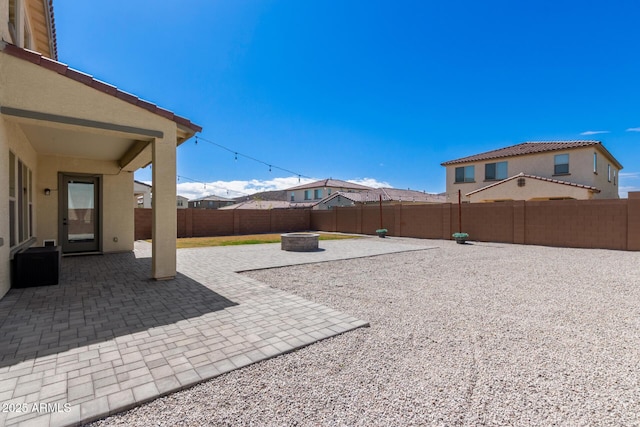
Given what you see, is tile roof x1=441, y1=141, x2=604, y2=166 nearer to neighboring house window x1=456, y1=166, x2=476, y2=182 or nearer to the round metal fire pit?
neighboring house window x1=456, y1=166, x2=476, y2=182

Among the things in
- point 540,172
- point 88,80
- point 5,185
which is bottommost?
point 5,185

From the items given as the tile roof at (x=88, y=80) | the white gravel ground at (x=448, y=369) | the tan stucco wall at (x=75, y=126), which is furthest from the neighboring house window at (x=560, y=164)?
the tan stucco wall at (x=75, y=126)

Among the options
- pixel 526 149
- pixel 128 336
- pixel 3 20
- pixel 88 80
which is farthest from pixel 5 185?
pixel 526 149

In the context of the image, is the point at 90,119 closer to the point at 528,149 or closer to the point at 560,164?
the point at 560,164

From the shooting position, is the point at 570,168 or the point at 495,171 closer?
the point at 570,168

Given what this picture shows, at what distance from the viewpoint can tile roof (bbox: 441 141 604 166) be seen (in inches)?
738

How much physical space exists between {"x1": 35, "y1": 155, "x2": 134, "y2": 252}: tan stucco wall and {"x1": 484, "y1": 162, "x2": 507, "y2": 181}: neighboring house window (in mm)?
22745

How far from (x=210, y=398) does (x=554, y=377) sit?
2885 mm

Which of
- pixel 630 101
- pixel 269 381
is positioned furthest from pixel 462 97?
pixel 269 381

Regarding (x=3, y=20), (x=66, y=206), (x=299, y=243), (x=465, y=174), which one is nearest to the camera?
(x=3, y=20)

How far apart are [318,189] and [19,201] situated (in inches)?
1532

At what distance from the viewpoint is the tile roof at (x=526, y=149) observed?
18.7 m

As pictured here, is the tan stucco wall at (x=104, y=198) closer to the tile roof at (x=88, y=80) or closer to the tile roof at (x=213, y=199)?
the tile roof at (x=88, y=80)

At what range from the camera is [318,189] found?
4444 cm
